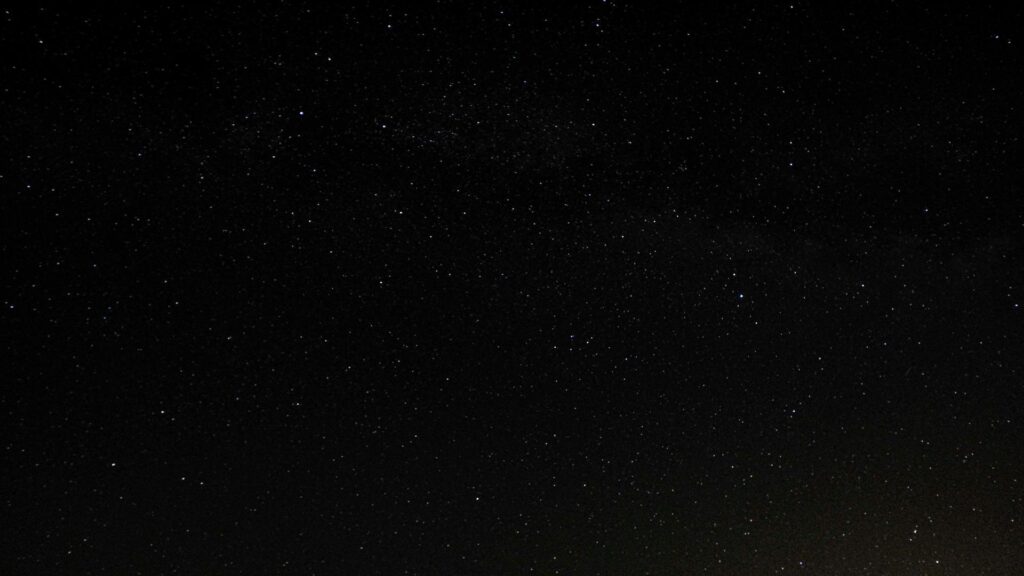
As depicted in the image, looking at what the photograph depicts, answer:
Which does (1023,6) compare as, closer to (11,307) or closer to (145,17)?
(145,17)

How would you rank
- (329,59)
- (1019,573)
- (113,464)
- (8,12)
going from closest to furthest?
(8,12)
(329,59)
(113,464)
(1019,573)

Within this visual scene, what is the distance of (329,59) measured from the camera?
137cm

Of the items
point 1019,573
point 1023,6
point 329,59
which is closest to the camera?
point 329,59

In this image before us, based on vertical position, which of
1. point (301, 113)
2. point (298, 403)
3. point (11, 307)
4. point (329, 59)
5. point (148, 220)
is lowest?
point (298, 403)

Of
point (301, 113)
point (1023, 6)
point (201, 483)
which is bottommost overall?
point (201, 483)

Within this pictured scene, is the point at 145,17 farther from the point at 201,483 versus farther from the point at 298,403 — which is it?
the point at 201,483

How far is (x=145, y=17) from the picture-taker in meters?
1.26

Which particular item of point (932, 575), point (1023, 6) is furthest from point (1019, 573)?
point (1023, 6)

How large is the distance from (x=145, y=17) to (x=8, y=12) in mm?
278

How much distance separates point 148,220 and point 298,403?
78cm

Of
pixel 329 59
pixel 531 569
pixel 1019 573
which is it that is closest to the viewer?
pixel 329 59

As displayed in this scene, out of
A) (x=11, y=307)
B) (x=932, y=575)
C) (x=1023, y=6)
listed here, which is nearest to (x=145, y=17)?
(x=11, y=307)

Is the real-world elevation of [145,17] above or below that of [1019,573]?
above

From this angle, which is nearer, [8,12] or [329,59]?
[8,12]
